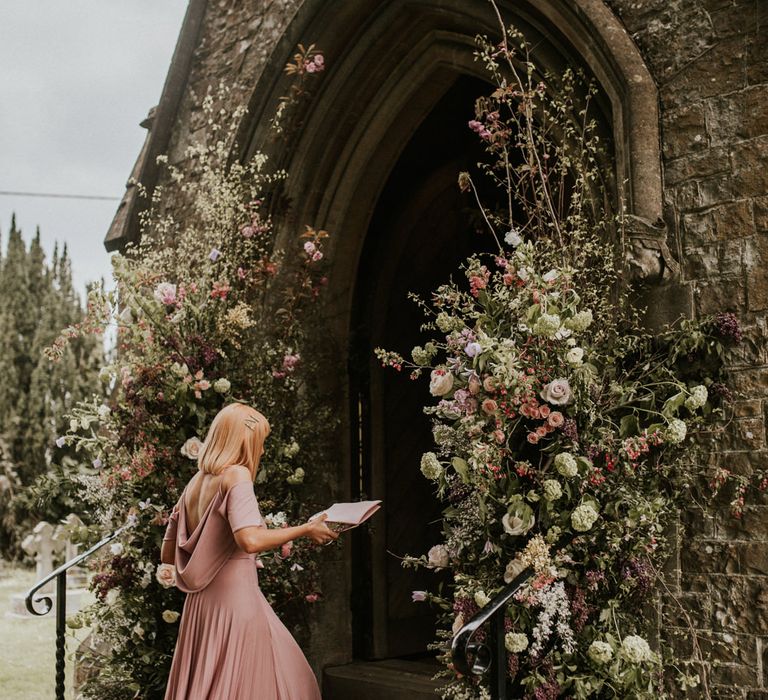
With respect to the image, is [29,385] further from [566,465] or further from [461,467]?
[566,465]

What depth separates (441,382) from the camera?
3.56 m

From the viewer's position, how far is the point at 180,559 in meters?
3.82

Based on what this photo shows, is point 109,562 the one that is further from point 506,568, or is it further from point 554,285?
point 554,285

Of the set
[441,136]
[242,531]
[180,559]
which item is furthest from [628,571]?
[441,136]

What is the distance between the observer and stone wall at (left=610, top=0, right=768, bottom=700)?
3.50 metres

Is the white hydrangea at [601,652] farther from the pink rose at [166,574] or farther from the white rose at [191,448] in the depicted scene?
the white rose at [191,448]

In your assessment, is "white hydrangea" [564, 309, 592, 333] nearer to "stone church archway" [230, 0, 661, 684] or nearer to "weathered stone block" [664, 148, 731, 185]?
"weathered stone block" [664, 148, 731, 185]

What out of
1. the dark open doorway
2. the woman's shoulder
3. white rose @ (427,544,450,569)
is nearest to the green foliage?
the dark open doorway

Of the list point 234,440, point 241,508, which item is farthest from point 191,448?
point 241,508

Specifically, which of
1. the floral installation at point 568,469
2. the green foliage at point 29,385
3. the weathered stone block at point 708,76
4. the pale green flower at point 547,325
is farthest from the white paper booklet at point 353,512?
the green foliage at point 29,385

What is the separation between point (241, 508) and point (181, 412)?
1.49m

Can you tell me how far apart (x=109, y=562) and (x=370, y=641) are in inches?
70.7

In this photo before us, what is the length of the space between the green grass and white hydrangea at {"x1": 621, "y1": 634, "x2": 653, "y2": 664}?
4391 millimetres

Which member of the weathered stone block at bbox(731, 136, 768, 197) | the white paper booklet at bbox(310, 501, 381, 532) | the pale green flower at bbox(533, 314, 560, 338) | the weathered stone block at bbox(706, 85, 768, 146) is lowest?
the white paper booklet at bbox(310, 501, 381, 532)
